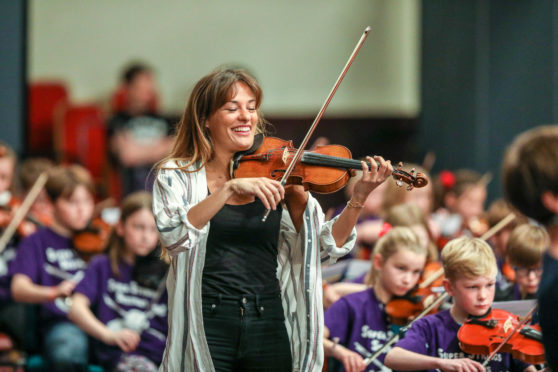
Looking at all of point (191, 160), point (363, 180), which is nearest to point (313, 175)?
point (363, 180)

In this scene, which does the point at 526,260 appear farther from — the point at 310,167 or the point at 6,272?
the point at 6,272

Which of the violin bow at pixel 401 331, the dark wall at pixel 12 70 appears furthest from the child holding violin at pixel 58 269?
the violin bow at pixel 401 331

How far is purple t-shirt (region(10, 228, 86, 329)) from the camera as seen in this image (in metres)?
3.90

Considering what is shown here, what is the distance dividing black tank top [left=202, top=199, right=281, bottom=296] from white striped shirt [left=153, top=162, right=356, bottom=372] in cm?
3

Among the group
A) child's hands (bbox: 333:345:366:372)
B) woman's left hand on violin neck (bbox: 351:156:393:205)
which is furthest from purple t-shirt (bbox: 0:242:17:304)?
woman's left hand on violin neck (bbox: 351:156:393:205)

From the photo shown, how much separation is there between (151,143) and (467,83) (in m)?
2.76

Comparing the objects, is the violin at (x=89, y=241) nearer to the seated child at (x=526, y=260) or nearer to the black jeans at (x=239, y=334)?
the black jeans at (x=239, y=334)

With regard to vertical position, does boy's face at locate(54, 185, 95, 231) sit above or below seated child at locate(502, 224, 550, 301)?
above

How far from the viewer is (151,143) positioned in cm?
696

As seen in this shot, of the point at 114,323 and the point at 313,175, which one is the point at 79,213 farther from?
the point at 313,175

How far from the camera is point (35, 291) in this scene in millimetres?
3732

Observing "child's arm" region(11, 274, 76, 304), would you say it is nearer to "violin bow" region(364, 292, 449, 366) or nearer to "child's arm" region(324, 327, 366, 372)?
"child's arm" region(324, 327, 366, 372)

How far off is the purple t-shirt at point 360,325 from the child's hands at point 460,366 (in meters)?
0.51

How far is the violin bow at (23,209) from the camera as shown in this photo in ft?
13.9
